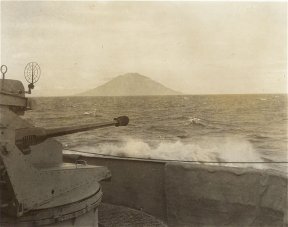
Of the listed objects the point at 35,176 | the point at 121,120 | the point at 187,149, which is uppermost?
the point at 121,120

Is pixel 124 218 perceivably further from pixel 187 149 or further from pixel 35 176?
pixel 187 149

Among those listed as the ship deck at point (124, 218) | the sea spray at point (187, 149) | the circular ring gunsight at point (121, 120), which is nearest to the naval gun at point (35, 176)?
the circular ring gunsight at point (121, 120)

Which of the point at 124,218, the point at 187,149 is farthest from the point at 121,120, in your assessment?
the point at 187,149

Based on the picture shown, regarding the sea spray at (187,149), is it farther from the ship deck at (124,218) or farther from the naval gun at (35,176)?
the naval gun at (35,176)

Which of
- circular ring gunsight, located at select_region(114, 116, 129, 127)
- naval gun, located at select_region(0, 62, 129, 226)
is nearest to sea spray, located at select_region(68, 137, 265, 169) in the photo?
circular ring gunsight, located at select_region(114, 116, 129, 127)

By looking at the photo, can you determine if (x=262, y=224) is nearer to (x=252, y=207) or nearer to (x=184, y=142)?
(x=252, y=207)

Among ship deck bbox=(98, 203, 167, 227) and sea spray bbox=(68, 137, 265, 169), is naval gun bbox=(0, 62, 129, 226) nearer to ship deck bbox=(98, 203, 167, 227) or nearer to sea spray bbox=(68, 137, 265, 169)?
ship deck bbox=(98, 203, 167, 227)

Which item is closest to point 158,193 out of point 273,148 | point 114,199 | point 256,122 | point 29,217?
point 114,199
